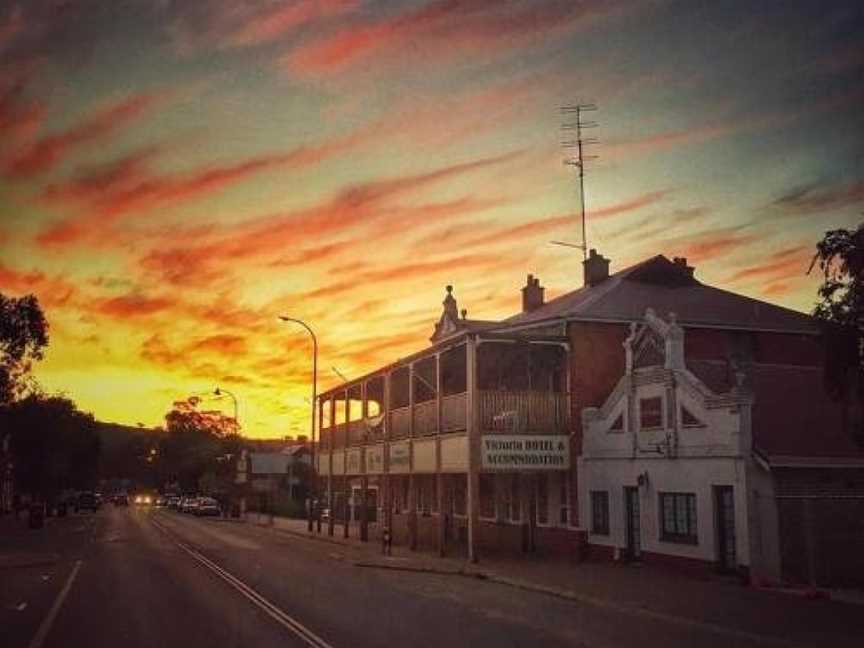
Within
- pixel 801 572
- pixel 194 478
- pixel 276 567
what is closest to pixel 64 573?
pixel 276 567

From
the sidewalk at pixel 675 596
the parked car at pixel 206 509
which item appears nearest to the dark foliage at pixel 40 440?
the parked car at pixel 206 509

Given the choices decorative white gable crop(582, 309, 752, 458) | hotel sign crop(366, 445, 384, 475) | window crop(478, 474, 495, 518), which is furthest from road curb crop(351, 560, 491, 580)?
hotel sign crop(366, 445, 384, 475)

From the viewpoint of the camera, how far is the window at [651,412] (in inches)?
998

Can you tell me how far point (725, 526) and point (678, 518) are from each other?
187cm

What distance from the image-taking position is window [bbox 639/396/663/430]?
25.3 m

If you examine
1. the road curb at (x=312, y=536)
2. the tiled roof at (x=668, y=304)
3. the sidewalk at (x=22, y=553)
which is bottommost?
the road curb at (x=312, y=536)

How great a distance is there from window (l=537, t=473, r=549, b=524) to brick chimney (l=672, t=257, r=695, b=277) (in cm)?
1044

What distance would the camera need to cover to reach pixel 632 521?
87.8 feet

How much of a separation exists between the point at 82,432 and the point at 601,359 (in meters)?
99.0

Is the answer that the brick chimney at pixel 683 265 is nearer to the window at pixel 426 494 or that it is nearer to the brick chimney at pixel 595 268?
the brick chimney at pixel 595 268

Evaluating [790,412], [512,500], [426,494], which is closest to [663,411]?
[790,412]

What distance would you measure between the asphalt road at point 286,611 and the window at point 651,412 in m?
6.63

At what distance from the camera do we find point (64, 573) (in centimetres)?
2470

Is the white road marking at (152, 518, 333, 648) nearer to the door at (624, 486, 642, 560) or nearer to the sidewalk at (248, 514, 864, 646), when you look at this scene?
the sidewalk at (248, 514, 864, 646)
